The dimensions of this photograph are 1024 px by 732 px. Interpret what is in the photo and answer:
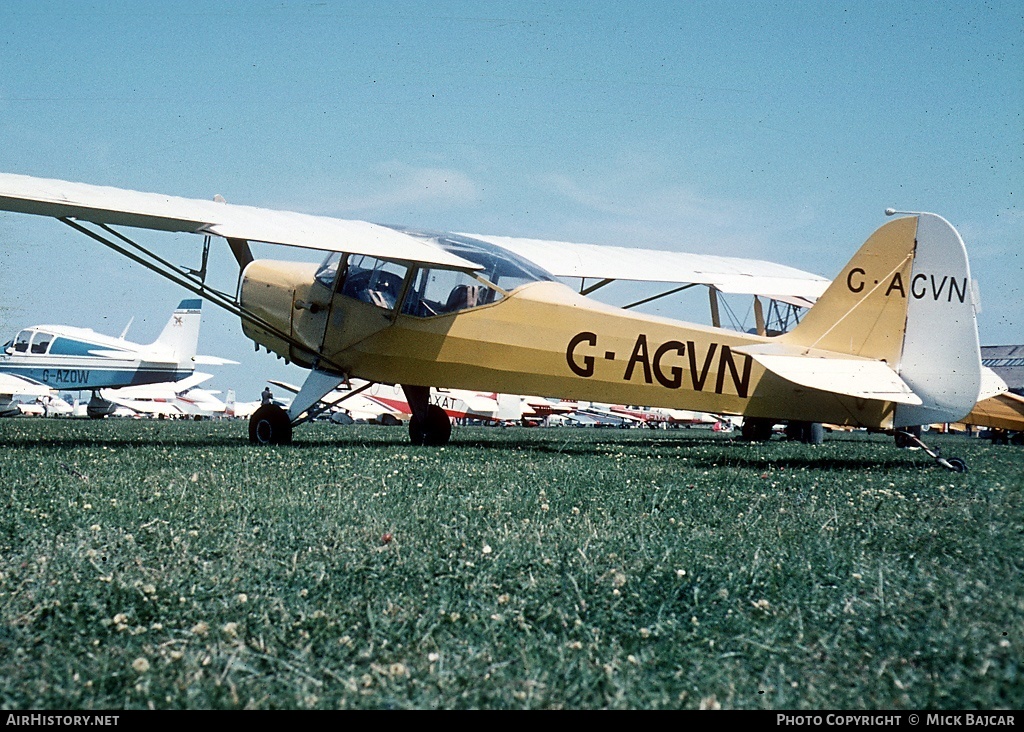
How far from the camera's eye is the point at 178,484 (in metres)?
5.79

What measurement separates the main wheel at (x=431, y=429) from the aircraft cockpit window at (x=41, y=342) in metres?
31.2

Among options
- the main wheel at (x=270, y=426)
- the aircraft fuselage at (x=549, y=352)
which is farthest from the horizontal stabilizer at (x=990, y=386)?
the main wheel at (x=270, y=426)

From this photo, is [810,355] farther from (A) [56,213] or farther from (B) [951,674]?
(A) [56,213]

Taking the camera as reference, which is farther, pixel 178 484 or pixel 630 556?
pixel 178 484

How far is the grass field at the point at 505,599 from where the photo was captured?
7.46 feet

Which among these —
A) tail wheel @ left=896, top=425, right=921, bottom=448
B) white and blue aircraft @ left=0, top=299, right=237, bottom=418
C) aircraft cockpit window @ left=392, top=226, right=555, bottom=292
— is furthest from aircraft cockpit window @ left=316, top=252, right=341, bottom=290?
white and blue aircraft @ left=0, top=299, right=237, bottom=418

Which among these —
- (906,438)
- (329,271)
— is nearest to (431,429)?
(329,271)

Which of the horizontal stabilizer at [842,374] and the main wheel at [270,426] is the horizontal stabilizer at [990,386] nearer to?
the horizontal stabilizer at [842,374]

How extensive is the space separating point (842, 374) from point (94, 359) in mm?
35678

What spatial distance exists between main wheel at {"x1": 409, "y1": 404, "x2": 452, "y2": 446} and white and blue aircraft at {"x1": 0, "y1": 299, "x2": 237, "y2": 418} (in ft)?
96.2

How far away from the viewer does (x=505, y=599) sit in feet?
9.76

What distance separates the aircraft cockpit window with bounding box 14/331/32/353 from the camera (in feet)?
122

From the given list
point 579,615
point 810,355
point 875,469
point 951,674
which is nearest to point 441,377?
point 810,355
